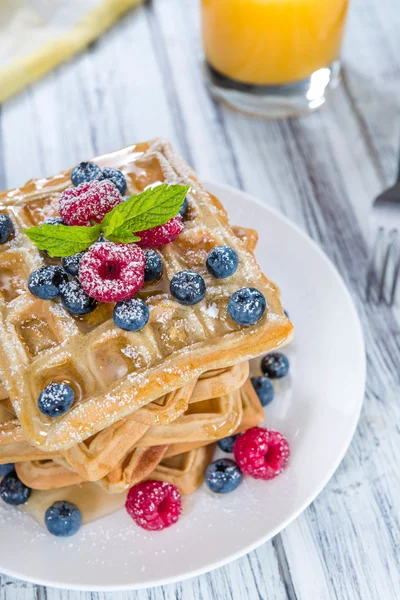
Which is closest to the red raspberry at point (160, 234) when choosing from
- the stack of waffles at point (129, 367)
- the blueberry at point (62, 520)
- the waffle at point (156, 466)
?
the stack of waffles at point (129, 367)

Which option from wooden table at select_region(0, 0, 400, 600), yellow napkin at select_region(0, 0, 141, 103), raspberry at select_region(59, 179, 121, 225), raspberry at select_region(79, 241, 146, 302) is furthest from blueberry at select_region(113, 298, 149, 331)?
yellow napkin at select_region(0, 0, 141, 103)

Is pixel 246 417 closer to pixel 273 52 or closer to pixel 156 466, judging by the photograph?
pixel 156 466

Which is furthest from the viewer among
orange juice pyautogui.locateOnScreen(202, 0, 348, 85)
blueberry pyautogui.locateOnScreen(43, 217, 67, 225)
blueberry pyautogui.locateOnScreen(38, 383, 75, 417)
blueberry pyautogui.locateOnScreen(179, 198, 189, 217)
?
orange juice pyautogui.locateOnScreen(202, 0, 348, 85)

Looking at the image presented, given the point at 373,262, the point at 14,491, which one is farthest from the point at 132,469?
the point at 373,262

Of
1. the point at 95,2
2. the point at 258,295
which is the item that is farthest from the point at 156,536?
the point at 95,2

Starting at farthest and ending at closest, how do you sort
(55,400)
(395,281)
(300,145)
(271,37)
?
(300,145) → (271,37) → (395,281) → (55,400)

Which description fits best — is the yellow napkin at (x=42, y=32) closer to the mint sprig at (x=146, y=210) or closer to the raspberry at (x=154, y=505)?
the mint sprig at (x=146, y=210)

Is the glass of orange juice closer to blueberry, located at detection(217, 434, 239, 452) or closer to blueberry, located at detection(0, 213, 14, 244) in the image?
blueberry, located at detection(0, 213, 14, 244)
